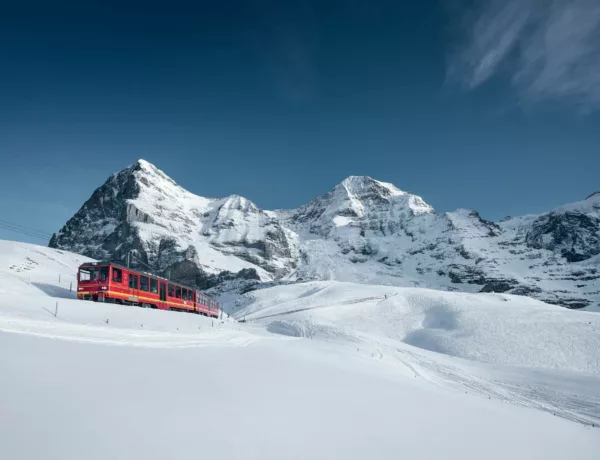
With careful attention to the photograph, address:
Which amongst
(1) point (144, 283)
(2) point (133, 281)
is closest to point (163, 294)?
(1) point (144, 283)

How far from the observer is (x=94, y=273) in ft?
83.4

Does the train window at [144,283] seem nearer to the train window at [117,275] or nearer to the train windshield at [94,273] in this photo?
the train window at [117,275]

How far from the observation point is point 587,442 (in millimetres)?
8070

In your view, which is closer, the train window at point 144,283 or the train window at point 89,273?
the train window at point 89,273

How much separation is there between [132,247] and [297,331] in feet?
574

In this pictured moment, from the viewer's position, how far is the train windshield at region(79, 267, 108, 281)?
2522 cm

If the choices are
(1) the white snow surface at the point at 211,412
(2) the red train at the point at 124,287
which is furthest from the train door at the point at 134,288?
(1) the white snow surface at the point at 211,412

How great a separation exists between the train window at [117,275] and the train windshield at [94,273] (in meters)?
0.56

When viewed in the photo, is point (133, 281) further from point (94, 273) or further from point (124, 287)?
point (94, 273)

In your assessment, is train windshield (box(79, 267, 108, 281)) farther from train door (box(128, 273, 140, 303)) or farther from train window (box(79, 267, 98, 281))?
train door (box(128, 273, 140, 303))

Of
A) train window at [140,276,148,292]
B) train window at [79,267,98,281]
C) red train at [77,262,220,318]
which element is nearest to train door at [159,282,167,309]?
red train at [77,262,220,318]

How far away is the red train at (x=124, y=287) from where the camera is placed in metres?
25.1

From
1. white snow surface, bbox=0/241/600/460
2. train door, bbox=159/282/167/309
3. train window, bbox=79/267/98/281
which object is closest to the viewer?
white snow surface, bbox=0/241/600/460

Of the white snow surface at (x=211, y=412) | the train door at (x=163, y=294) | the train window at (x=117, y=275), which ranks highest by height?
the train window at (x=117, y=275)
